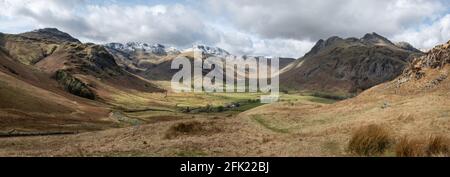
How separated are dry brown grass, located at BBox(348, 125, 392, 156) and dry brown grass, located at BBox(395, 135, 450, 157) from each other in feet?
6.44

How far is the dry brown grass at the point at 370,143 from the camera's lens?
86.2 feet

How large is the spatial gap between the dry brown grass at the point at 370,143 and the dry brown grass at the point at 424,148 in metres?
1.96

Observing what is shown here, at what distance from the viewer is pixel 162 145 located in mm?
32500

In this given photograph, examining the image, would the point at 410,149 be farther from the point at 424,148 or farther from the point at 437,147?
the point at 437,147

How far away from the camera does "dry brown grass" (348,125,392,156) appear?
86.2 feet

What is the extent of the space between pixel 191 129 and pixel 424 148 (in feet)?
77.7

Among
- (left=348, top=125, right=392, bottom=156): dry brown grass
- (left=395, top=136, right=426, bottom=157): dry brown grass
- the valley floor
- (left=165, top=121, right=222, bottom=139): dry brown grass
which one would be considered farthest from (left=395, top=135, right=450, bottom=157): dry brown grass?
(left=165, top=121, right=222, bottom=139): dry brown grass

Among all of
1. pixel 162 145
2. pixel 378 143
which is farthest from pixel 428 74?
pixel 162 145

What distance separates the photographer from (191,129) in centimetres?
4316

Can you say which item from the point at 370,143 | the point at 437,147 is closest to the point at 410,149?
the point at 437,147

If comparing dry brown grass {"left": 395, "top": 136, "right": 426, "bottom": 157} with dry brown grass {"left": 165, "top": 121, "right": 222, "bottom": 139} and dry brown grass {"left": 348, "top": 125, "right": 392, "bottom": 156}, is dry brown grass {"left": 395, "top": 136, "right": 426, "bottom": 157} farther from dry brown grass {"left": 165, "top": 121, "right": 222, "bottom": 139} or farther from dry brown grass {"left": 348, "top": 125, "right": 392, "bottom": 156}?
dry brown grass {"left": 165, "top": 121, "right": 222, "bottom": 139}

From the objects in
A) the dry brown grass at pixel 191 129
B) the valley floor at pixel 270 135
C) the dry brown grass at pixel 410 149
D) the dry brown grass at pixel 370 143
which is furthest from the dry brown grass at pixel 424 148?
the dry brown grass at pixel 191 129
